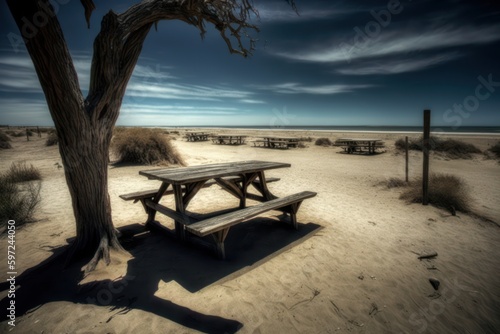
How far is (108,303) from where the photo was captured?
250 centimetres

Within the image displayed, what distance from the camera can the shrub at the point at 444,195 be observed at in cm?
547

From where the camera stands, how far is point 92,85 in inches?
118

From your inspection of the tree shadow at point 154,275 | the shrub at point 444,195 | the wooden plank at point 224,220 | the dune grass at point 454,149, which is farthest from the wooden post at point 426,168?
the dune grass at point 454,149

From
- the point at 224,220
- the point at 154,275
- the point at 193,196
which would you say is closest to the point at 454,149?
the point at 193,196

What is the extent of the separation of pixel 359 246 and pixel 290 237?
43.7 inches

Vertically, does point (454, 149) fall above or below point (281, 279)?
above

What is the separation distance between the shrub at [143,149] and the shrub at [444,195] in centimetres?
925

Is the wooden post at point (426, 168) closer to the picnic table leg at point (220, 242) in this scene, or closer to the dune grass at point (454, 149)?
the picnic table leg at point (220, 242)

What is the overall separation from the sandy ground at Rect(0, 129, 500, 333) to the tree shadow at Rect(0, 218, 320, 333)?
0.01 metres

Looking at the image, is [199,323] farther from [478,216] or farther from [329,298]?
[478,216]

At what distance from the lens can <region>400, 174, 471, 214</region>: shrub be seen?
17.9 ft

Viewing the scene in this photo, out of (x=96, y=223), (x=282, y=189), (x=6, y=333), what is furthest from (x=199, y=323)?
(x=282, y=189)

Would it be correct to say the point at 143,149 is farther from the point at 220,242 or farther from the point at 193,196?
the point at 220,242

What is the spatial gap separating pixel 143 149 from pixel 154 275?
29.8ft
